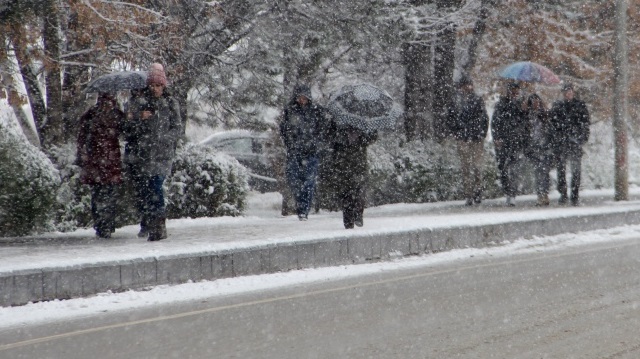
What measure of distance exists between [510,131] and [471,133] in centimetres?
82

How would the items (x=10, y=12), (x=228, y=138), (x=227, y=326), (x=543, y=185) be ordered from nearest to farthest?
(x=227, y=326) → (x=10, y=12) → (x=543, y=185) → (x=228, y=138)

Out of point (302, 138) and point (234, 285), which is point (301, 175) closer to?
point (302, 138)

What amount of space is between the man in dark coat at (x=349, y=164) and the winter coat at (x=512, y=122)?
233 inches

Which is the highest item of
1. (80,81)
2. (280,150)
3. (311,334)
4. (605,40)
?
(605,40)

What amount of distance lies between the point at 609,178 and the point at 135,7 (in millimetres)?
16581

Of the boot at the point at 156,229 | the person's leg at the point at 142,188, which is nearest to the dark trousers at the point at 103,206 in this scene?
the person's leg at the point at 142,188

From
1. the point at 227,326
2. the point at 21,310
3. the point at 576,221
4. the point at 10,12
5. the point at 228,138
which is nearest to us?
the point at 227,326

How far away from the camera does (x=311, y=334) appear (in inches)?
276

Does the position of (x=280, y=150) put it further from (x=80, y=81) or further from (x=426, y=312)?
(x=426, y=312)

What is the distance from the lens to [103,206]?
1240 centimetres

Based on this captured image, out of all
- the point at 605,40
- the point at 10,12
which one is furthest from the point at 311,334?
the point at 605,40

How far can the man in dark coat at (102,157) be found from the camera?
12281 mm

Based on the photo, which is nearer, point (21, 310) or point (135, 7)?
point (21, 310)

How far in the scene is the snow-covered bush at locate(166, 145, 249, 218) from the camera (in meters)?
14.7
